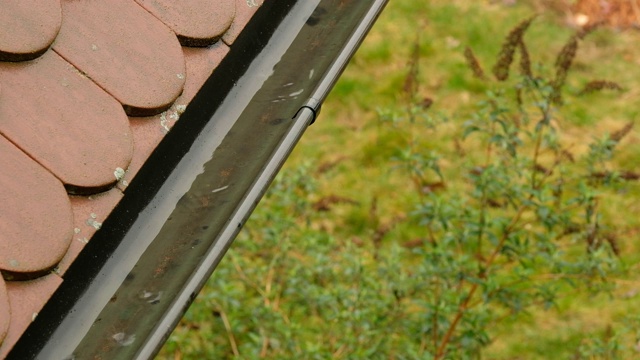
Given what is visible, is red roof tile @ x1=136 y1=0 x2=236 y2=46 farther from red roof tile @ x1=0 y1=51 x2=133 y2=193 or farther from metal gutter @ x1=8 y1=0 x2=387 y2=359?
red roof tile @ x1=0 y1=51 x2=133 y2=193

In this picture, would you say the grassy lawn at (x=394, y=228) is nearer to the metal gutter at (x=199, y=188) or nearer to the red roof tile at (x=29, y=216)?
the metal gutter at (x=199, y=188)

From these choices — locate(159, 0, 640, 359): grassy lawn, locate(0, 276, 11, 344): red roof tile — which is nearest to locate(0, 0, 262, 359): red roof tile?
locate(0, 276, 11, 344): red roof tile

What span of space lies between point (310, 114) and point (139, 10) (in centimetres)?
35

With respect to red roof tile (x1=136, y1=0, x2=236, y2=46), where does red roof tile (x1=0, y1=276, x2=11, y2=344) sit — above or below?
below

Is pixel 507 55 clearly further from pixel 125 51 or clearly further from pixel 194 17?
pixel 125 51

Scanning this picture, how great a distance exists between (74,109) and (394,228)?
4.10 meters

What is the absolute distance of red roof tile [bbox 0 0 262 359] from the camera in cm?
133

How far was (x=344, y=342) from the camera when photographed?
384 centimetres

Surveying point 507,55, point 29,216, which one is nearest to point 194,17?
point 29,216

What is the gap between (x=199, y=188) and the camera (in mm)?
1639

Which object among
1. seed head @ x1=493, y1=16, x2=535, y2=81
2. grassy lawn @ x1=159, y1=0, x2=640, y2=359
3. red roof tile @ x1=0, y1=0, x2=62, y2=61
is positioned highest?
red roof tile @ x1=0, y1=0, x2=62, y2=61

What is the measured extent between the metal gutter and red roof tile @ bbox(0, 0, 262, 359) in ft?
0.19

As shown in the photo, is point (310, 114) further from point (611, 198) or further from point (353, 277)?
point (611, 198)

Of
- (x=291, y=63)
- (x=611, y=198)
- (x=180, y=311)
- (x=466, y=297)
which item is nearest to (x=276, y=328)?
(x=466, y=297)
